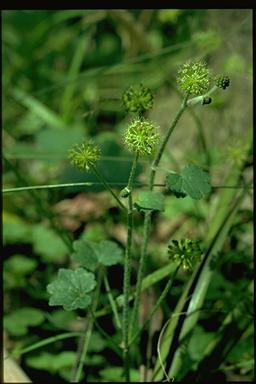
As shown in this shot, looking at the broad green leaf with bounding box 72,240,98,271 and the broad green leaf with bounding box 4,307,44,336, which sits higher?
the broad green leaf with bounding box 72,240,98,271

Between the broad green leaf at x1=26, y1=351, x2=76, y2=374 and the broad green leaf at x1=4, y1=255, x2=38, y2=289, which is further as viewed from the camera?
the broad green leaf at x1=4, y1=255, x2=38, y2=289

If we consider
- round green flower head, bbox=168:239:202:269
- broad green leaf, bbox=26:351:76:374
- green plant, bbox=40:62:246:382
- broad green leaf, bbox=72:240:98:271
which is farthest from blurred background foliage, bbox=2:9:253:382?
round green flower head, bbox=168:239:202:269

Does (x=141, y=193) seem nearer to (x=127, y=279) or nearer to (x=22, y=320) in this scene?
Result: (x=127, y=279)

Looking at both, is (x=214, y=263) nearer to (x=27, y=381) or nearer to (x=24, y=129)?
(x=27, y=381)

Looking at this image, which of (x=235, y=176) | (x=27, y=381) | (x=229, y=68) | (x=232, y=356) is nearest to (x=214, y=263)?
(x=232, y=356)

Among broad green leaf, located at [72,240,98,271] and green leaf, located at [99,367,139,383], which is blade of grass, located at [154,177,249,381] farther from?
broad green leaf, located at [72,240,98,271]

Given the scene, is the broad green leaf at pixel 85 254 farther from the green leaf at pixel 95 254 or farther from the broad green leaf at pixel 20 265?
the broad green leaf at pixel 20 265

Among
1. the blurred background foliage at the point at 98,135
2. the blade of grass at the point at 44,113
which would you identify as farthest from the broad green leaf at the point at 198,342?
the blade of grass at the point at 44,113
